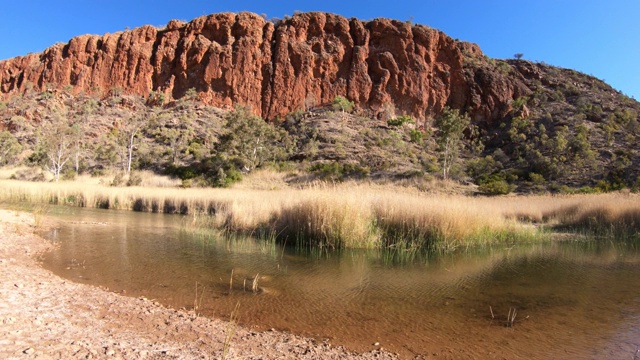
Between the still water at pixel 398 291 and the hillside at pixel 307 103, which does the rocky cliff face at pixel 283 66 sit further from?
the still water at pixel 398 291

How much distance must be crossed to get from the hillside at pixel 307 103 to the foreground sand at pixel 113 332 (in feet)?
98.7

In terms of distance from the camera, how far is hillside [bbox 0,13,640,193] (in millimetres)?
37594

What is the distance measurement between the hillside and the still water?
86.0ft

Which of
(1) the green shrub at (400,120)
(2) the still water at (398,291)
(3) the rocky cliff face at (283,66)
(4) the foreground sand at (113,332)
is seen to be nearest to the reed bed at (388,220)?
(2) the still water at (398,291)

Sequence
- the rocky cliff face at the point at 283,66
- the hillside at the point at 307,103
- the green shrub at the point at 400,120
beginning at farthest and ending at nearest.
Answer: the rocky cliff face at the point at 283,66, the green shrub at the point at 400,120, the hillside at the point at 307,103

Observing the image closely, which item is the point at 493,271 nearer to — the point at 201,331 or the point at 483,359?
the point at 483,359

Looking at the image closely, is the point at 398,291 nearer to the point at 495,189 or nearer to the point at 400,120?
the point at 495,189

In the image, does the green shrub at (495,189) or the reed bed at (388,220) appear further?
the green shrub at (495,189)

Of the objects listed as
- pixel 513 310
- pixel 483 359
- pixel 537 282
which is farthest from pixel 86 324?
pixel 537 282

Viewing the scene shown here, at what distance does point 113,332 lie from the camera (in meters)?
3.35

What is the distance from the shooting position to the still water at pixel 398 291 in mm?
3939

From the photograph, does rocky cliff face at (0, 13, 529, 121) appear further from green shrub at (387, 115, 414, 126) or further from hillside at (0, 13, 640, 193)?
green shrub at (387, 115, 414, 126)

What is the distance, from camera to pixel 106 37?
6381cm

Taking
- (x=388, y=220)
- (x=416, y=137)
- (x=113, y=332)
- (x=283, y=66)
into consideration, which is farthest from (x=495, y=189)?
(x=283, y=66)
